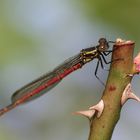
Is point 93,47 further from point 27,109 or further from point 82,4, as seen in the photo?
point 27,109

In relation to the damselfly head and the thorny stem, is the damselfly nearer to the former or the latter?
the damselfly head

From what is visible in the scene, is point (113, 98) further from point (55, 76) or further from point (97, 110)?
point (55, 76)

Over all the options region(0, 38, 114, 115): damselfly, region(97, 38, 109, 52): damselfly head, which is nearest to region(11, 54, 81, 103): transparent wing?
region(0, 38, 114, 115): damselfly

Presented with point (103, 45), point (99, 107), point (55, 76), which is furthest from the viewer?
point (55, 76)

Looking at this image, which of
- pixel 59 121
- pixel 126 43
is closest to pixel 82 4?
pixel 59 121

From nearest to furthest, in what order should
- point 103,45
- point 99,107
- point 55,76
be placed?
point 99,107 < point 103,45 < point 55,76

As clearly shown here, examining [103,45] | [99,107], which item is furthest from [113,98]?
[103,45]

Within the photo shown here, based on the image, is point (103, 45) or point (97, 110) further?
point (103, 45)

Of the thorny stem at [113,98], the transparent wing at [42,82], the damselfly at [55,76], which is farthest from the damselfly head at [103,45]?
the thorny stem at [113,98]
